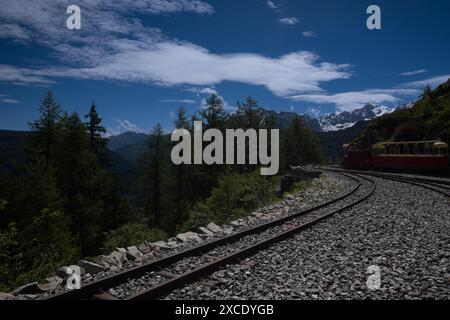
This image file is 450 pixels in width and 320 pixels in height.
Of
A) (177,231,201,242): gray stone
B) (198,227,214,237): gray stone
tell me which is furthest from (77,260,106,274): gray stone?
(198,227,214,237): gray stone

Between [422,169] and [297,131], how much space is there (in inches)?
1467

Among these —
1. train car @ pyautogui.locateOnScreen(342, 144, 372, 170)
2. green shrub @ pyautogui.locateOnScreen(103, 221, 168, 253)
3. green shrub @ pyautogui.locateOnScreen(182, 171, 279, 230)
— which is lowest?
green shrub @ pyautogui.locateOnScreen(103, 221, 168, 253)

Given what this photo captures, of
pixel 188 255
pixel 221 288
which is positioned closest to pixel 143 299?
pixel 221 288

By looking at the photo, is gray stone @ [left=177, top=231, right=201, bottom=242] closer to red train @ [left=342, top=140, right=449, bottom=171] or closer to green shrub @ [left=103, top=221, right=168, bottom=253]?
green shrub @ [left=103, top=221, right=168, bottom=253]

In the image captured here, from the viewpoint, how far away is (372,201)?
47.2 feet

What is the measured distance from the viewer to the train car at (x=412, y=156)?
28.1 m

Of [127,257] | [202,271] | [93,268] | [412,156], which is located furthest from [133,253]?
[412,156]

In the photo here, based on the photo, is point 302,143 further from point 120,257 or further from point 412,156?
point 120,257

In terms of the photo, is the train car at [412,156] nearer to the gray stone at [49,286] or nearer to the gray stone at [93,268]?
the gray stone at [93,268]

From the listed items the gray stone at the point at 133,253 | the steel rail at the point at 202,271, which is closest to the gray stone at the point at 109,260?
the gray stone at the point at 133,253

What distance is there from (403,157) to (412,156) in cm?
111

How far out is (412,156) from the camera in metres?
30.8

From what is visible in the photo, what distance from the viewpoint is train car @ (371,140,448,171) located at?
28.1m

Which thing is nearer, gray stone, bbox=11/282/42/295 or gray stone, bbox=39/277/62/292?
gray stone, bbox=11/282/42/295
